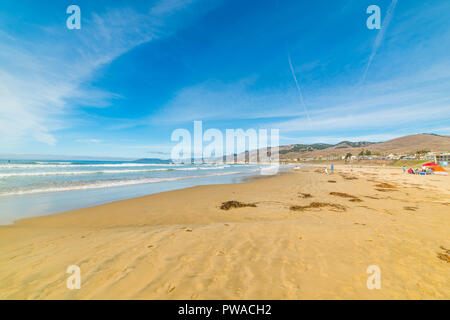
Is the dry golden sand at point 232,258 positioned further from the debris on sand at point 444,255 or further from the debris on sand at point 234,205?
the debris on sand at point 234,205

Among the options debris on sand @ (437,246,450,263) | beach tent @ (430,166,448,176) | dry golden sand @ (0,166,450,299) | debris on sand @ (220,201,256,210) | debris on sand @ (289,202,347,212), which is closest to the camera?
dry golden sand @ (0,166,450,299)

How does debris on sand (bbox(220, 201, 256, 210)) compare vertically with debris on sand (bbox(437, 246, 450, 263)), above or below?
below

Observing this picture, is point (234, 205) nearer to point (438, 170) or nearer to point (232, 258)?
point (232, 258)

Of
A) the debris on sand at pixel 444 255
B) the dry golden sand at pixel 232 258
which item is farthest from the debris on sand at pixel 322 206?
the debris on sand at pixel 444 255

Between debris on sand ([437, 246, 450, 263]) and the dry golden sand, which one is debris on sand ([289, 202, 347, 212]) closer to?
the dry golden sand

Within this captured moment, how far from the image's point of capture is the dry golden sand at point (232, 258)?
2867mm

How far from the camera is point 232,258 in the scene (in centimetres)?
388

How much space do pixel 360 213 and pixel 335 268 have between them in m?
5.65

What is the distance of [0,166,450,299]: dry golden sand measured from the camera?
9.41 ft

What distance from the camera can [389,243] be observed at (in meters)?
4.64

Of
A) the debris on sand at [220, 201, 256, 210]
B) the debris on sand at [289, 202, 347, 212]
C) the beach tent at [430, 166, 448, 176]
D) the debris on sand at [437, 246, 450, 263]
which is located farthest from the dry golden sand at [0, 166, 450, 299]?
the beach tent at [430, 166, 448, 176]
